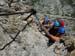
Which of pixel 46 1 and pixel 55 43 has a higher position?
pixel 55 43

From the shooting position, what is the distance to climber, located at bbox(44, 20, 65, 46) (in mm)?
10477

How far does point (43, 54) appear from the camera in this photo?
9570 mm

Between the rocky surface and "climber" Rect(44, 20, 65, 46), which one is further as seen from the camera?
"climber" Rect(44, 20, 65, 46)

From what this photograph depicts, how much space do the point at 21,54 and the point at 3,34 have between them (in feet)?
2.50

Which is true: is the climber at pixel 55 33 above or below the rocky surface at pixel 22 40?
below

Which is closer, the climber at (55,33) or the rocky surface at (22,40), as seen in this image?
the rocky surface at (22,40)

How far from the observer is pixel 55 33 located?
10648 millimetres

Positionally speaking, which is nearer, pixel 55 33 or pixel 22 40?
pixel 22 40

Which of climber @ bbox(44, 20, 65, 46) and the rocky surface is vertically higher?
the rocky surface

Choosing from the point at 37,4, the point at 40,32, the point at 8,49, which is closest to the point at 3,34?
the point at 8,49

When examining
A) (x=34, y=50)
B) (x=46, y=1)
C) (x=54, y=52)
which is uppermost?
(x=34, y=50)

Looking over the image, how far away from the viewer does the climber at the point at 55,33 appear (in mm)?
10477

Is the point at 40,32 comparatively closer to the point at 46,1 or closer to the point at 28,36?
the point at 28,36

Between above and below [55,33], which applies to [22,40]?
above
